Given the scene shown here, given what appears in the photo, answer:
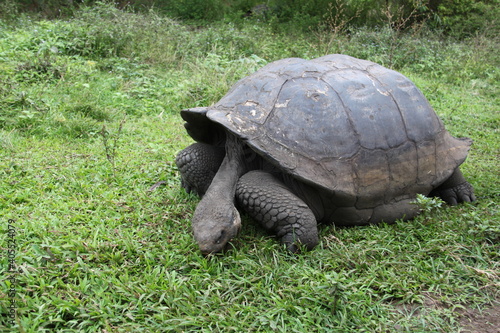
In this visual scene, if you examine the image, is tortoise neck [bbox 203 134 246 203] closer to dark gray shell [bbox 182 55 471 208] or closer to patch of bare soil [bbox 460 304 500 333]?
dark gray shell [bbox 182 55 471 208]

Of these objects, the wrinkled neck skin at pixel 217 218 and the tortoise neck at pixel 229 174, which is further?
the tortoise neck at pixel 229 174

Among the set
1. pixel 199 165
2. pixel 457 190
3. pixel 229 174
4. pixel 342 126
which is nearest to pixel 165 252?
pixel 229 174

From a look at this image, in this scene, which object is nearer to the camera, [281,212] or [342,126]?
[281,212]

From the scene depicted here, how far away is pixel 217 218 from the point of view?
2602mm

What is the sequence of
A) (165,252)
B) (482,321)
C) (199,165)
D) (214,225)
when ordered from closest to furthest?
(482,321) < (214,225) < (165,252) < (199,165)

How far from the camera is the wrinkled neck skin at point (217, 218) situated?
255 centimetres

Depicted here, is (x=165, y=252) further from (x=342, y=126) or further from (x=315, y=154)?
(x=342, y=126)

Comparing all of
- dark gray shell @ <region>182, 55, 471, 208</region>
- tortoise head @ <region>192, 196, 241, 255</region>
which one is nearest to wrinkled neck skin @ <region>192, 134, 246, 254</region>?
tortoise head @ <region>192, 196, 241, 255</region>

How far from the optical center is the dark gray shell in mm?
2865

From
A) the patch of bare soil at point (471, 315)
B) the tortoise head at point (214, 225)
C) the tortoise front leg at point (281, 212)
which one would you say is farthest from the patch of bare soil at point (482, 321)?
the tortoise head at point (214, 225)

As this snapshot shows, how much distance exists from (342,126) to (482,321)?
148 cm

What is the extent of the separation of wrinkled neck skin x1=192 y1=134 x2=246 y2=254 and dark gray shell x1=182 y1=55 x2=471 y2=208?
37cm

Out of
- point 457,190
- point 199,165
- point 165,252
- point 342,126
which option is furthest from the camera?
point 457,190

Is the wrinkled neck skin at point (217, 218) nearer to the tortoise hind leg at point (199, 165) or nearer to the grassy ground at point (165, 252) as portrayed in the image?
the grassy ground at point (165, 252)
